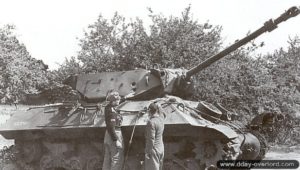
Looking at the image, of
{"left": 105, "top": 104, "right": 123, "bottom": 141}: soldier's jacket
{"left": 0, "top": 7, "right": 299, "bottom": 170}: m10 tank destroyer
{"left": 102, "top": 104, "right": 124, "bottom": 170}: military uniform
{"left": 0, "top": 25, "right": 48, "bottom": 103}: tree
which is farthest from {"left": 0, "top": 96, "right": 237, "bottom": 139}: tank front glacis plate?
{"left": 0, "top": 25, "right": 48, "bottom": 103}: tree

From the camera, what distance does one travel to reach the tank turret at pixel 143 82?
10.9m

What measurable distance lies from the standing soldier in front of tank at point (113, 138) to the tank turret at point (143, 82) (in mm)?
1584

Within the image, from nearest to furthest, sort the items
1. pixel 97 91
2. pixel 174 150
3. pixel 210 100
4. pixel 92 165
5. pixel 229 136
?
1. pixel 229 136
2. pixel 174 150
3. pixel 92 165
4. pixel 97 91
5. pixel 210 100

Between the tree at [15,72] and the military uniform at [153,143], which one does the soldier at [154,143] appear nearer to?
the military uniform at [153,143]

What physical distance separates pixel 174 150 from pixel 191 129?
0.81 metres

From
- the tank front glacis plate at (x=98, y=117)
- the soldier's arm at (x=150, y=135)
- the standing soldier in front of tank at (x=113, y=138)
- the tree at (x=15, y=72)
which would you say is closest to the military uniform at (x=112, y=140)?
the standing soldier in front of tank at (x=113, y=138)

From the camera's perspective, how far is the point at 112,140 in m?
9.05

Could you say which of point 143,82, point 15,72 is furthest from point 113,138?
point 15,72

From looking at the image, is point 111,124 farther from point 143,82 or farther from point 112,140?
point 143,82

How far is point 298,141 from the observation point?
77.4 ft

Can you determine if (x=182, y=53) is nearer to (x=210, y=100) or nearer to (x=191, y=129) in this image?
(x=210, y=100)

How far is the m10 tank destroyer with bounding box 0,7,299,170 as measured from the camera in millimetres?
9258

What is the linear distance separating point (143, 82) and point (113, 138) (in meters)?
2.43

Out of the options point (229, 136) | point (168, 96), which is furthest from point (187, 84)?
point (229, 136)
